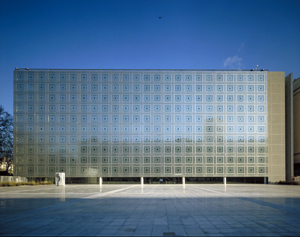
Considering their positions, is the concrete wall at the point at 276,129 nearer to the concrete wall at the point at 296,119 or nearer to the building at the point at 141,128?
the building at the point at 141,128

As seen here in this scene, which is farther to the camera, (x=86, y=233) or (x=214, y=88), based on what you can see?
(x=214, y=88)

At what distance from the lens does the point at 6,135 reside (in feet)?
182

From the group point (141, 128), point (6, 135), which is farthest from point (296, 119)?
point (6, 135)

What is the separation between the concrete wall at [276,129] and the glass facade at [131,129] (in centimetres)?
112

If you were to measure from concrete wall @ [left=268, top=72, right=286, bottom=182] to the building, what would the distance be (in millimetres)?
199

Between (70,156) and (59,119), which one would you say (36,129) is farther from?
(70,156)

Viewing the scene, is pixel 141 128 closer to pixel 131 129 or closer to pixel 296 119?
pixel 131 129

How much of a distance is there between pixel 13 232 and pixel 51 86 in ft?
167

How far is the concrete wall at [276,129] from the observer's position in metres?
55.5

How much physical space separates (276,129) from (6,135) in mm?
54500

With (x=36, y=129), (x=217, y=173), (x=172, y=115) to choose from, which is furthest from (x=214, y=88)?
(x=36, y=129)

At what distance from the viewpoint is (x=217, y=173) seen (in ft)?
182

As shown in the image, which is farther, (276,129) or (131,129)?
(276,129)

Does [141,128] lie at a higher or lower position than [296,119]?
lower
